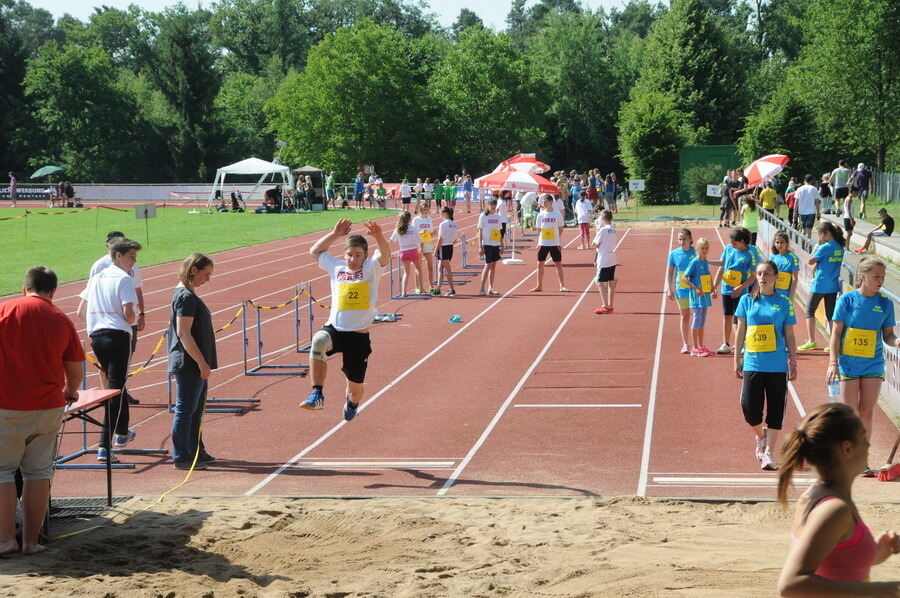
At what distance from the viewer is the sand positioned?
6441 millimetres

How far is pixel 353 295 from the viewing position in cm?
927

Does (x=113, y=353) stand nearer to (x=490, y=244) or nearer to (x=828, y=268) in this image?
(x=828, y=268)

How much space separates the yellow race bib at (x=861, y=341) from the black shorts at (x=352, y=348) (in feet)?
13.8

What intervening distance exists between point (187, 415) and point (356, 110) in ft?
196

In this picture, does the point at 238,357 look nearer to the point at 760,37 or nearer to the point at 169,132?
the point at 169,132

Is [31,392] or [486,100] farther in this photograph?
[486,100]

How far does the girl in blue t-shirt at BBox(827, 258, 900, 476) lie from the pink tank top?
219 inches

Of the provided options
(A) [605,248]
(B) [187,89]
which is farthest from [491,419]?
(B) [187,89]

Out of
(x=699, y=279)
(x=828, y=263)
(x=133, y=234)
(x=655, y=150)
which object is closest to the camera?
(x=828, y=263)

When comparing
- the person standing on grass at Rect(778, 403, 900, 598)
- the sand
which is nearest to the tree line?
the sand

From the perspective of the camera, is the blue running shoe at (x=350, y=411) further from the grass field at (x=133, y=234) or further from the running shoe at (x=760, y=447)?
the grass field at (x=133, y=234)

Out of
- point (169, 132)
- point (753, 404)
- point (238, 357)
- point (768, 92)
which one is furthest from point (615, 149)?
point (753, 404)

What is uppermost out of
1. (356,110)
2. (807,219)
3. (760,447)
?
(356,110)

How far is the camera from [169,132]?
77.2 meters
